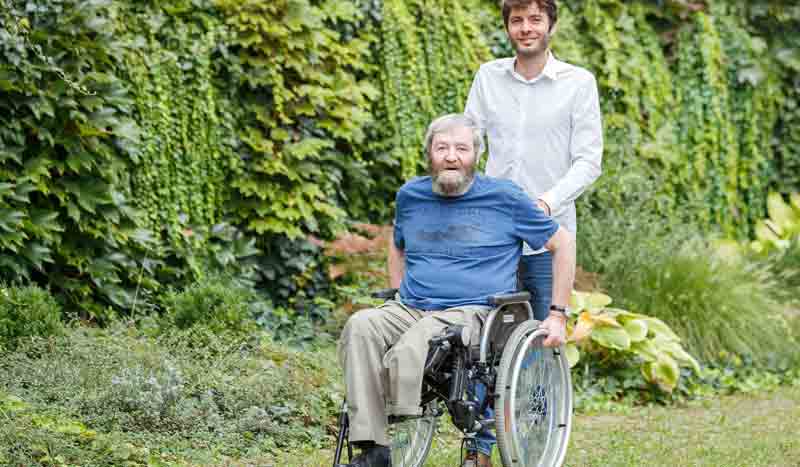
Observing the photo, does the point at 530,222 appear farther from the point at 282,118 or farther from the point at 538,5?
the point at 282,118

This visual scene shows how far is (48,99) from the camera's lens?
16.8ft

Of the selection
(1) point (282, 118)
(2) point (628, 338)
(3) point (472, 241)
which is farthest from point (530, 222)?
(1) point (282, 118)

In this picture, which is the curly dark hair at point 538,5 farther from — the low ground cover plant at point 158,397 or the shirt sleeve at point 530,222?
the low ground cover plant at point 158,397

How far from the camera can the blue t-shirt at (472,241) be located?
138 inches

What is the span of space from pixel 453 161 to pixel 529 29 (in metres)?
0.58

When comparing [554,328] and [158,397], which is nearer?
[554,328]

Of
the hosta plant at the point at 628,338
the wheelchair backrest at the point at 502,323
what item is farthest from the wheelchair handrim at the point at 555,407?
the hosta plant at the point at 628,338

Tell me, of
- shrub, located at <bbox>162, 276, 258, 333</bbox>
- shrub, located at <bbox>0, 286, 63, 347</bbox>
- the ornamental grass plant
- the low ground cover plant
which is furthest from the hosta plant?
shrub, located at <bbox>0, 286, 63, 347</bbox>

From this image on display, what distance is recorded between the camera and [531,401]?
3637 mm

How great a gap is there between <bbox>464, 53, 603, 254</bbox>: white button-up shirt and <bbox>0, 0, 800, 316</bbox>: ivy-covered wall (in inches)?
83.8

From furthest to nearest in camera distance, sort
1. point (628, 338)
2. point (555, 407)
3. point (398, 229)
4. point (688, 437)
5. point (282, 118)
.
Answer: point (282, 118), point (628, 338), point (688, 437), point (555, 407), point (398, 229)

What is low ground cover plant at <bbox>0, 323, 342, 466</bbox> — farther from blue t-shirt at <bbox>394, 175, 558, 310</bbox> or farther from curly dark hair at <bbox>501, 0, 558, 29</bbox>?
curly dark hair at <bbox>501, 0, 558, 29</bbox>

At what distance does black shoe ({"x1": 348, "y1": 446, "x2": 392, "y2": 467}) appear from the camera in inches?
125

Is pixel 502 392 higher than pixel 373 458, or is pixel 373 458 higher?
pixel 502 392
